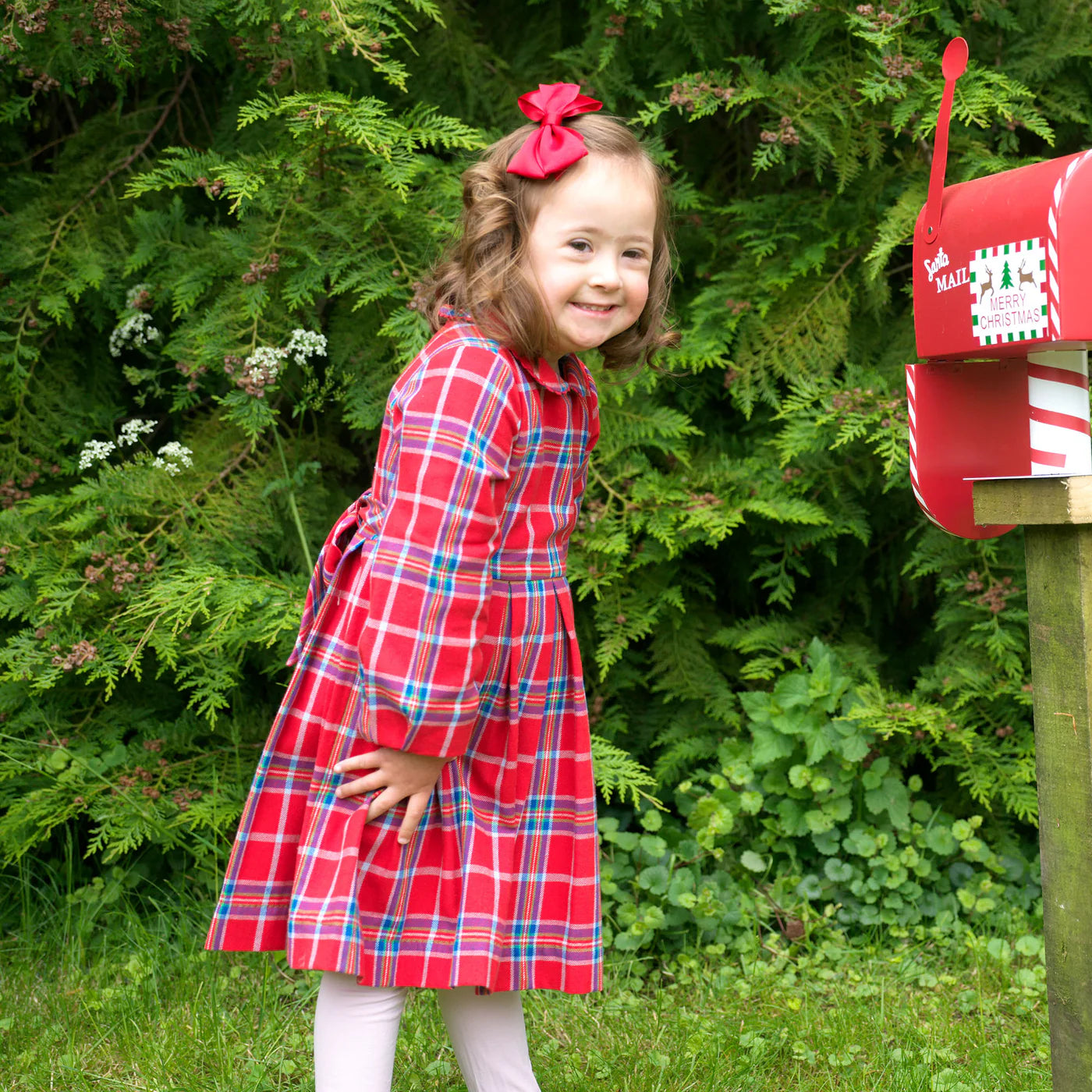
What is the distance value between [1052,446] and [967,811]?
1.64 m

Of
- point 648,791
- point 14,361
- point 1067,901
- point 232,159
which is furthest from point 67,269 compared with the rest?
point 1067,901

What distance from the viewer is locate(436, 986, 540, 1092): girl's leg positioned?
1882 millimetres

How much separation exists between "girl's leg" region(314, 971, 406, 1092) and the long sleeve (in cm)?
42

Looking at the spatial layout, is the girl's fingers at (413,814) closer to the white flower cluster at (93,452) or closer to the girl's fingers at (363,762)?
the girl's fingers at (363,762)

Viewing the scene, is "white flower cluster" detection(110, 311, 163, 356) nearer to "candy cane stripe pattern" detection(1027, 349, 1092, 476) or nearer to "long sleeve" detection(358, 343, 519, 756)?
"long sleeve" detection(358, 343, 519, 756)

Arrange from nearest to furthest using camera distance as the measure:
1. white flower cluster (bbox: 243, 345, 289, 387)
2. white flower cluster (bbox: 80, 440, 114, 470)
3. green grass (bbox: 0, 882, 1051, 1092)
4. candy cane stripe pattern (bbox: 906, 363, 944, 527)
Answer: candy cane stripe pattern (bbox: 906, 363, 944, 527) → green grass (bbox: 0, 882, 1051, 1092) → white flower cluster (bbox: 243, 345, 289, 387) → white flower cluster (bbox: 80, 440, 114, 470)

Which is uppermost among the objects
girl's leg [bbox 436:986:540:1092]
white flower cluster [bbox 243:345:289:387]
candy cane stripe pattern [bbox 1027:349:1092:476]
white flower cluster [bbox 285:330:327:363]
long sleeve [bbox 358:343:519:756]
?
white flower cluster [bbox 285:330:327:363]

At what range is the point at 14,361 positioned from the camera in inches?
Result: 117

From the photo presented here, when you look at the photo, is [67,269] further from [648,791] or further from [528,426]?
[648,791]

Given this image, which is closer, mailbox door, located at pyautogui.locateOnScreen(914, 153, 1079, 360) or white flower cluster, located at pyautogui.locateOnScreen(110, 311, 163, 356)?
mailbox door, located at pyautogui.locateOnScreen(914, 153, 1079, 360)

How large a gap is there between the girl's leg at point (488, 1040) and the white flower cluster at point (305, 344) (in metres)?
1.53

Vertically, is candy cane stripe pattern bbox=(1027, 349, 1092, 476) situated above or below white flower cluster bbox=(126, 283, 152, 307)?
below

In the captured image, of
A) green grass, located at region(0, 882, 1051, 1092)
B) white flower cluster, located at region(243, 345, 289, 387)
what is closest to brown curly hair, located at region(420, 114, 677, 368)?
white flower cluster, located at region(243, 345, 289, 387)

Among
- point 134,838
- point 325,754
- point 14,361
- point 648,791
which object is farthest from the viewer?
point 648,791
